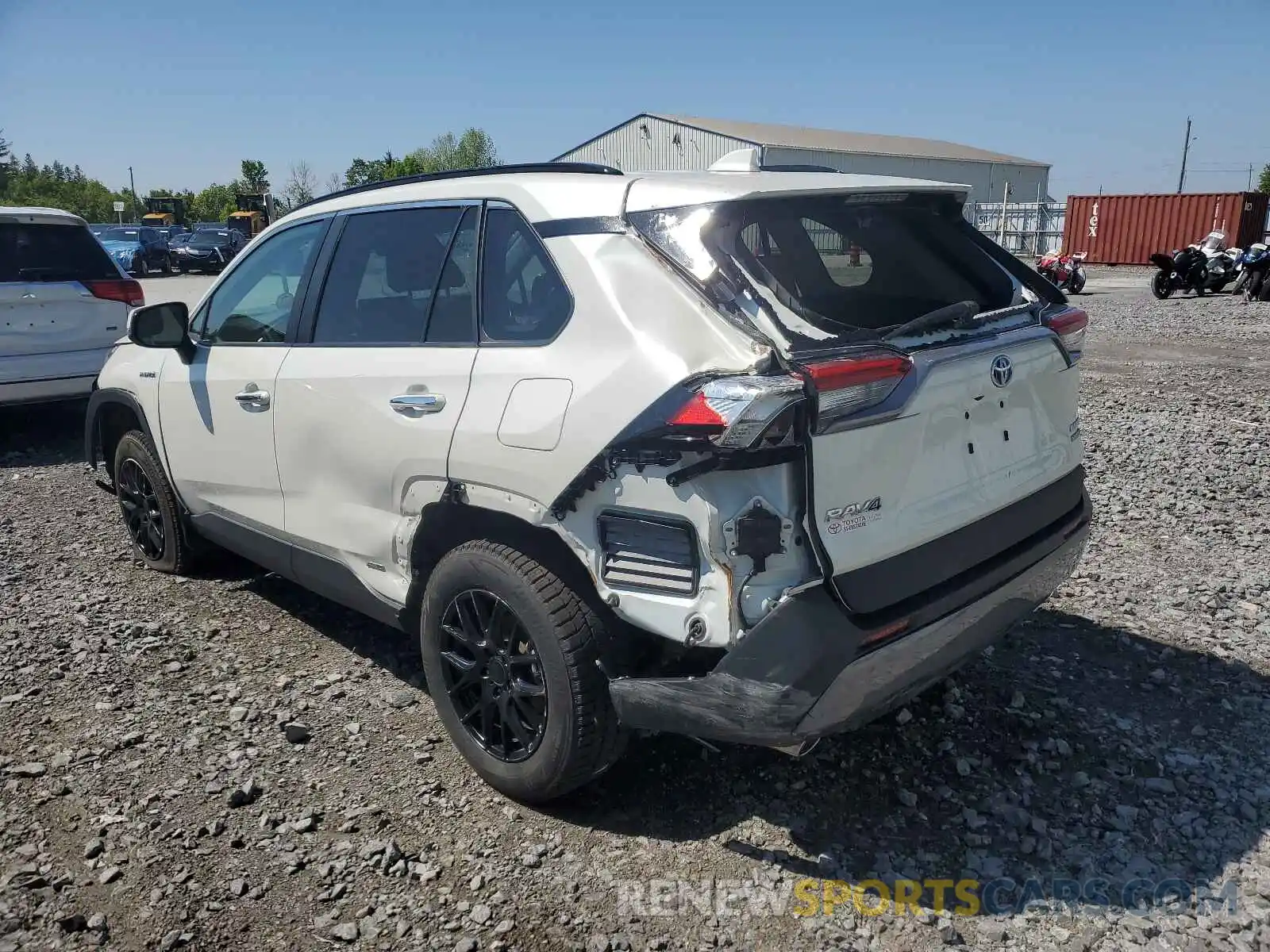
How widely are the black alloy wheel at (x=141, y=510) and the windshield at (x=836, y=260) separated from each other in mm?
3418

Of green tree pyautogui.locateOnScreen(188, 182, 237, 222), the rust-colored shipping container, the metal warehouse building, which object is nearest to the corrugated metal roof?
the metal warehouse building

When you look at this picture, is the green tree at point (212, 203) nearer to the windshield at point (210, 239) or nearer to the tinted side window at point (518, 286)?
the windshield at point (210, 239)

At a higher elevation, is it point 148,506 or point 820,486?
point 820,486

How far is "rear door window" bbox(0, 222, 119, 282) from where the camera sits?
24.3 feet

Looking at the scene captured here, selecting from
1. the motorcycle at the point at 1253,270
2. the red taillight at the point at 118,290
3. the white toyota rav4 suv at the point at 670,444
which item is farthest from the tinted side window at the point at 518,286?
the motorcycle at the point at 1253,270

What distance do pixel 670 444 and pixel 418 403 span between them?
1039 millimetres

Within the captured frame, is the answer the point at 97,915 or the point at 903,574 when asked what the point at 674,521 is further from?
the point at 97,915

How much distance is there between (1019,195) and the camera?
195 feet

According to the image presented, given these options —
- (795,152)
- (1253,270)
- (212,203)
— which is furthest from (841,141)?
(212,203)

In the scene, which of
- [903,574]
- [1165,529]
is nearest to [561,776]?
[903,574]

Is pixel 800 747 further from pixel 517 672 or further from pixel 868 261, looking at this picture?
pixel 868 261

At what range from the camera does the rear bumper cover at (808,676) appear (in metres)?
2.32

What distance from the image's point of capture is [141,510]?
16.5ft

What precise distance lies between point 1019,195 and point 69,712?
64.1 m
